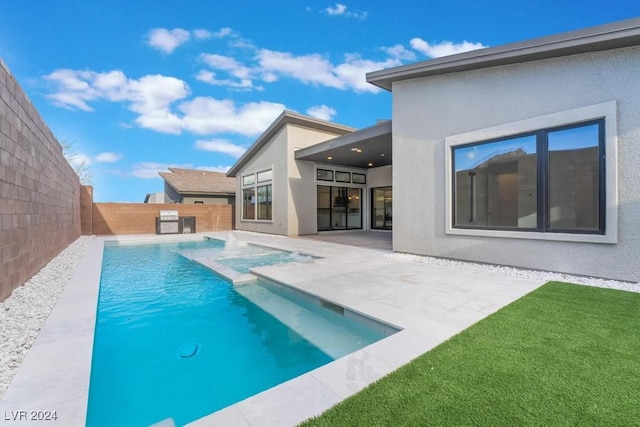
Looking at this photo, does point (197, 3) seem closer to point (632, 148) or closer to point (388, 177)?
point (388, 177)

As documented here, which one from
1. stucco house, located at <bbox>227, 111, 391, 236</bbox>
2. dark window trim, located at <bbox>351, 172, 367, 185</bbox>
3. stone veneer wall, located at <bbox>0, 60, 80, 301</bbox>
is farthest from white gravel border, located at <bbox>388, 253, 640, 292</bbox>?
dark window trim, located at <bbox>351, 172, 367, 185</bbox>

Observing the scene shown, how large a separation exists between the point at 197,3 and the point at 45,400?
1275cm

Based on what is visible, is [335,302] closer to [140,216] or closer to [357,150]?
[357,150]

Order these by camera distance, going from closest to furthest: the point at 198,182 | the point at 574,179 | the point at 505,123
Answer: the point at 574,179
the point at 505,123
the point at 198,182

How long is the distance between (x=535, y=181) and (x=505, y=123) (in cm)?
136

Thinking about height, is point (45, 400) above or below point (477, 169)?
below

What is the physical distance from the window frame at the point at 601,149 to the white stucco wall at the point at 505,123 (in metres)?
0.08

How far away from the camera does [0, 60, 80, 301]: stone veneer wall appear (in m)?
4.03

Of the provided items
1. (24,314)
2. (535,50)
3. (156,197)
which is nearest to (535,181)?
(535,50)

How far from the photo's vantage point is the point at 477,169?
22.7 ft

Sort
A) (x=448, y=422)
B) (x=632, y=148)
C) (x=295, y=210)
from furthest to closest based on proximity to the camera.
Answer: (x=295, y=210) → (x=632, y=148) → (x=448, y=422)

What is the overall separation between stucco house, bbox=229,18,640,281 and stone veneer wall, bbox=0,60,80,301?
7411 millimetres

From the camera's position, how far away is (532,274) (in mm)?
5734

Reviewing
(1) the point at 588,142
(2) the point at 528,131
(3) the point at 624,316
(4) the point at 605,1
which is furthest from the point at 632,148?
(4) the point at 605,1
